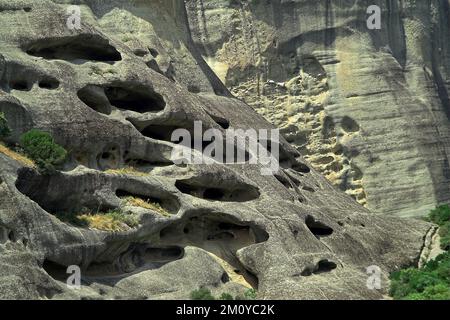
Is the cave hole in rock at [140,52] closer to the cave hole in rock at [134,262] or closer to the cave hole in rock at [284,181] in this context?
the cave hole in rock at [284,181]

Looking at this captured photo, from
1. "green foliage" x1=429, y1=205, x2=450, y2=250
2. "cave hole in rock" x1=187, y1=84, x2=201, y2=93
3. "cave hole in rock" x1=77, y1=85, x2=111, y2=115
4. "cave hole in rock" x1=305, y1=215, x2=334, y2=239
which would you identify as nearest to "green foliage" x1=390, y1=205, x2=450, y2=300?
"green foliage" x1=429, y1=205, x2=450, y2=250

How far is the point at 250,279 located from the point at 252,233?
171 centimetres

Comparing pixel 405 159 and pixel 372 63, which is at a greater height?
pixel 372 63

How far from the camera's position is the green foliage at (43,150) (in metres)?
31.9

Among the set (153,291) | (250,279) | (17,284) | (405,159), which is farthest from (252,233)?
(405,159)

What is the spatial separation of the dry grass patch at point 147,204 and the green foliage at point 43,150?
251cm

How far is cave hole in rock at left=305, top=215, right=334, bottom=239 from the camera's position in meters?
38.5

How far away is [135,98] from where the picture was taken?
39.5 m

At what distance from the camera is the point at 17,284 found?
27656 millimetres

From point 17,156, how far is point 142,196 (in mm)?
4701

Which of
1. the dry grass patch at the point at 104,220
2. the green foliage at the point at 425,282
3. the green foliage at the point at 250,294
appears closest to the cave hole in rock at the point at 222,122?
the green foliage at the point at 425,282

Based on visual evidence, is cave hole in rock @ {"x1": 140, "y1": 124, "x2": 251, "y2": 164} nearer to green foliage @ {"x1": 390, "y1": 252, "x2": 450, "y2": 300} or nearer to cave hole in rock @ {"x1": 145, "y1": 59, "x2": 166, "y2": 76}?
cave hole in rock @ {"x1": 145, "y1": 59, "x2": 166, "y2": 76}

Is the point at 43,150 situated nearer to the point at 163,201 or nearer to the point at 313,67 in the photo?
the point at 163,201

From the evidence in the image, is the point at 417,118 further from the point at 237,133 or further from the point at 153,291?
the point at 153,291
